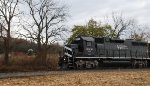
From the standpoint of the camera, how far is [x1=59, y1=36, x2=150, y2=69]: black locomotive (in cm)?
3209

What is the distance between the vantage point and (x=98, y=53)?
33.7m

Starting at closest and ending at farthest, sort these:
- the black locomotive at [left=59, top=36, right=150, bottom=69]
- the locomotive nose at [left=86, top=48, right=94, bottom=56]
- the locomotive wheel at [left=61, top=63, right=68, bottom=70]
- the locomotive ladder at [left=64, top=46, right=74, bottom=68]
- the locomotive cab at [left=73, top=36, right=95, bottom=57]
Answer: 1. the locomotive ladder at [left=64, top=46, right=74, bottom=68]
2. the locomotive wheel at [left=61, top=63, right=68, bottom=70]
3. the black locomotive at [left=59, top=36, right=150, bottom=69]
4. the locomotive cab at [left=73, top=36, right=95, bottom=57]
5. the locomotive nose at [left=86, top=48, right=94, bottom=56]

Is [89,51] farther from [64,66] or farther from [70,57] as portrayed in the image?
[64,66]

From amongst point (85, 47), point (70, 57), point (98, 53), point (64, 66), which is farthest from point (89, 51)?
point (64, 66)

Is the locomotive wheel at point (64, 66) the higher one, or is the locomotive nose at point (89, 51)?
the locomotive nose at point (89, 51)

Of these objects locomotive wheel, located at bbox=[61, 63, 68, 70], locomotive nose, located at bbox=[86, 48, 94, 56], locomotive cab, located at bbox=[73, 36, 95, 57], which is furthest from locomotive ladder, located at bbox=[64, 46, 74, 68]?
locomotive nose, located at bbox=[86, 48, 94, 56]

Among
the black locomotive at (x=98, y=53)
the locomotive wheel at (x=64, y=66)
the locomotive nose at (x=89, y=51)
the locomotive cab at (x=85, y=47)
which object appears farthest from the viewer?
the locomotive nose at (x=89, y=51)

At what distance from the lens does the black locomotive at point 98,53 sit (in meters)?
32.1

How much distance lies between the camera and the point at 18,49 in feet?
179

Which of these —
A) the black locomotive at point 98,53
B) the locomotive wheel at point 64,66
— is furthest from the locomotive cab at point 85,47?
the locomotive wheel at point 64,66

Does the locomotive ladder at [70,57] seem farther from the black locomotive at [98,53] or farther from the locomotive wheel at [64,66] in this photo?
the locomotive wheel at [64,66]

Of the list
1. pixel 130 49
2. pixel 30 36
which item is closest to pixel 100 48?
pixel 130 49

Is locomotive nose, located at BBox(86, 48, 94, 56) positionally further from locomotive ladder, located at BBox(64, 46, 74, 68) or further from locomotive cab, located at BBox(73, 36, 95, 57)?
locomotive ladder, located at BBox(64, 46, 74, 68)

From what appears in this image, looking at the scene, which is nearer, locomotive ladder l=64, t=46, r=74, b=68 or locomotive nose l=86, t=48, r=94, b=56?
locomotive ladder l=64, t=46, r=74, b=68
